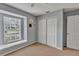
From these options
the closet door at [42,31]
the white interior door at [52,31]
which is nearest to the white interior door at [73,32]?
the white interior door at [52,31]

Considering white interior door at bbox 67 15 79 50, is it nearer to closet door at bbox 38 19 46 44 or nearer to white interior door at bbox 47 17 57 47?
white interior door at bbox 47 17 57 47

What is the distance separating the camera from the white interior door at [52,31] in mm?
4262

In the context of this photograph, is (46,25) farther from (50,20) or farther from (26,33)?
(26,33)

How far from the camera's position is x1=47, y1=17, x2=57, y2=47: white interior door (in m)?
4.26

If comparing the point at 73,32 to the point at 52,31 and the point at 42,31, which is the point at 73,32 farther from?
the point at 42,31

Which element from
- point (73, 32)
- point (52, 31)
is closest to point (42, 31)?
point (52, 31)

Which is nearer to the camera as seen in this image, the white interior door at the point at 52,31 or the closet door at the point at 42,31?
the white interior door at the point at 52,31

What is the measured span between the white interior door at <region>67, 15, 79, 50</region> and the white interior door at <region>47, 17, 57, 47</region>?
63 cm

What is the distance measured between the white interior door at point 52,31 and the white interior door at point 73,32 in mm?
632

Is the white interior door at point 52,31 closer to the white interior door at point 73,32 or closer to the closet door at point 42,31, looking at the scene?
the closet door at point 42,31

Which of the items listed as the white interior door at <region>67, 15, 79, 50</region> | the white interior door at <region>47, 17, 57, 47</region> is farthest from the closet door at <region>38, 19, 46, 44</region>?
the white interior door at <region>67, 15, 79, 50</region>

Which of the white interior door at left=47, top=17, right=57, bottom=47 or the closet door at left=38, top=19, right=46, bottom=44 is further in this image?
the closet door at left=38, top=19, right=46, bottom=44

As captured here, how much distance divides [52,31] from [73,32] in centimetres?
105

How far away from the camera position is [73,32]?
394 cm
